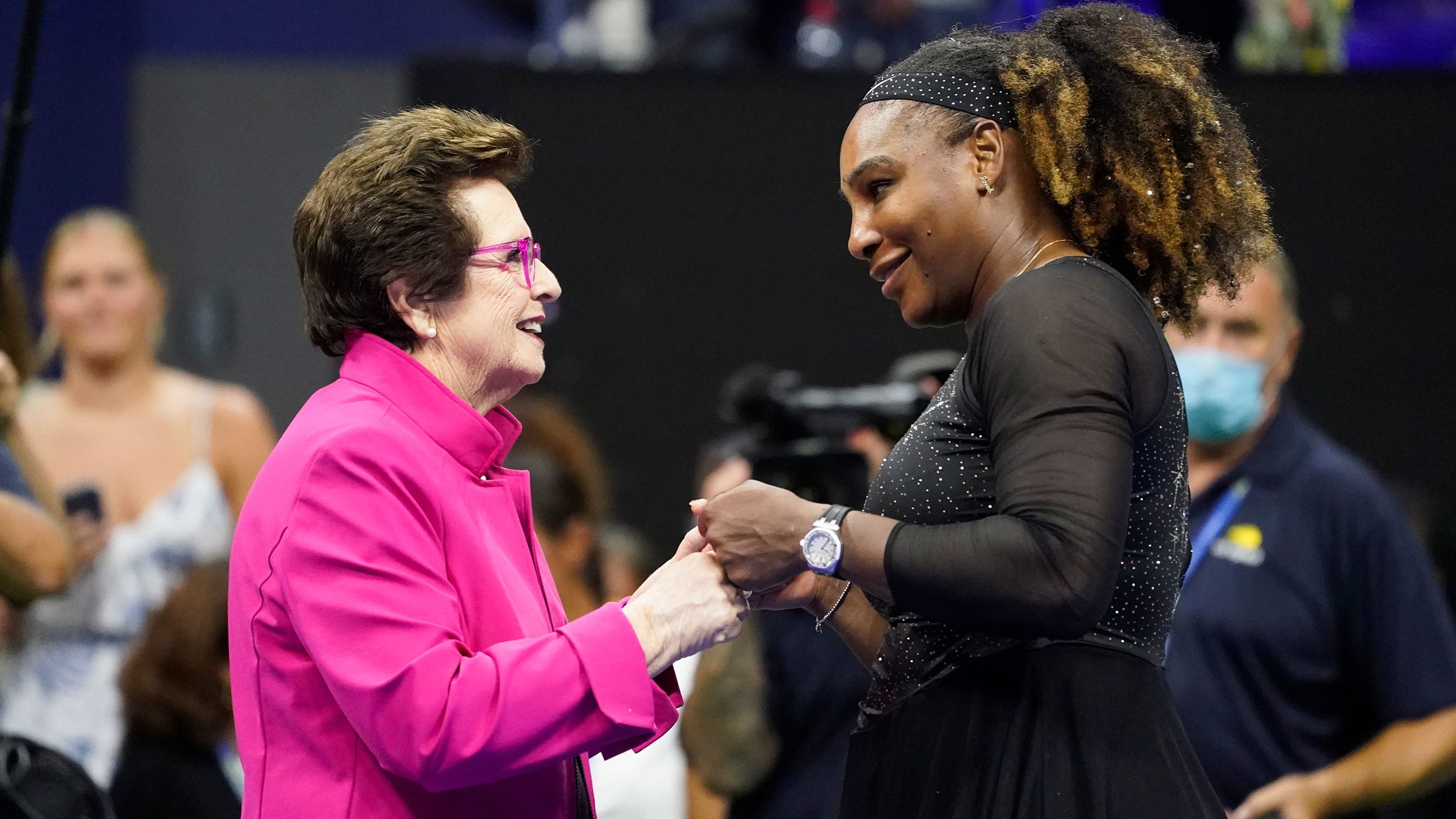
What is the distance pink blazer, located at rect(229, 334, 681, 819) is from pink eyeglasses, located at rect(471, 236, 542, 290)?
0.15 metres

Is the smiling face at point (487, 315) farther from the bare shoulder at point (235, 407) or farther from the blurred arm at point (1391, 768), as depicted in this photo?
the bare shoulder at point (235, 407)

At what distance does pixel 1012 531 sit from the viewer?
162 cm

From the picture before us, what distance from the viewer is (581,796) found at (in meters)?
1.94

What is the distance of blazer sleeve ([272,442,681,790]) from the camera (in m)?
1.64

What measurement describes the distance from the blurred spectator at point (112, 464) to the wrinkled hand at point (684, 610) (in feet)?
7.86

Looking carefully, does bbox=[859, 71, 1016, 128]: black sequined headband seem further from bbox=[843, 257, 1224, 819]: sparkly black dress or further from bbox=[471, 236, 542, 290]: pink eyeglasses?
bbox=[471, 236, 542, 290]: pink eyeglasses

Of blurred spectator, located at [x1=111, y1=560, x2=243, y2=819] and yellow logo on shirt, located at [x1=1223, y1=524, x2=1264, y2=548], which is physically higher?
yellow logo on shirt, located at [x1=1223, y1=524, x2=1264, y2=548]

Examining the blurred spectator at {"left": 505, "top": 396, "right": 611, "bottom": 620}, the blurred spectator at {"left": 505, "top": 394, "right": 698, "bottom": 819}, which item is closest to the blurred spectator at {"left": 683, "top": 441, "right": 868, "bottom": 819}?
the blurred spectator at {"left": 505, "top": 394, "right": 698, "bottom": 819}

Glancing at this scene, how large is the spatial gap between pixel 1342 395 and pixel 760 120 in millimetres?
1749

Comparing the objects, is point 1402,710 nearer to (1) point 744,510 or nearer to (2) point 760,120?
(1) point 744,510

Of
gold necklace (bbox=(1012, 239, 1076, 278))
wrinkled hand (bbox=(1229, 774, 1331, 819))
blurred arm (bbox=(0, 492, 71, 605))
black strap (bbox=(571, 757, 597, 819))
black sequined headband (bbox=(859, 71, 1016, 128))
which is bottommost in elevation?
wrinkled hand (bbox=(1229, 774, 1331, 819))

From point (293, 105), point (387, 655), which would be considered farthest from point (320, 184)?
point (293, 105)

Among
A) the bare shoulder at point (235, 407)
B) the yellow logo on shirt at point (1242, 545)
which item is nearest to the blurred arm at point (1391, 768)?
the yellow logo on shirt at point (1242, 545)

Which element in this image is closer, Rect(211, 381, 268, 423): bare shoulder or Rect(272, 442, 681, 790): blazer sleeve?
Rect(272, 442, 681, 790): blazer sleeve
